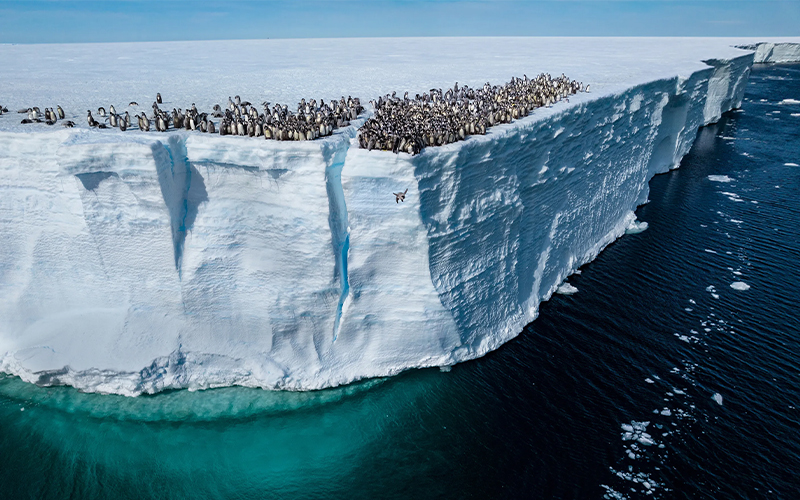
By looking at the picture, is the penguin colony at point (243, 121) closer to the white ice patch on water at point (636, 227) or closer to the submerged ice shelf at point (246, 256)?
the submerged ice shelf at point (246, 256)

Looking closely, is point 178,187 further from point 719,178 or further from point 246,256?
point 719,178

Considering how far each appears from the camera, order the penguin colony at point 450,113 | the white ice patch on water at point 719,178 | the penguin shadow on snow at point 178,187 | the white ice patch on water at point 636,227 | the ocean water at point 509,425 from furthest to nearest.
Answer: the white ice patch on water at point 719,178 < the white ice patch on water at point 636,227 < the penguin colony at point 450,113 < the penguin shadow on snow at point 178,187 < the ocean water at point 509,425

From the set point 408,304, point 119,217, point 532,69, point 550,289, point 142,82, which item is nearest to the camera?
point 119,217

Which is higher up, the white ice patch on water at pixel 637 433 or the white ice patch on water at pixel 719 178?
the white ice patch on water at pixel 637 433

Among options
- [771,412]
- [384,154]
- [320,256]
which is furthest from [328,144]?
[771,412]

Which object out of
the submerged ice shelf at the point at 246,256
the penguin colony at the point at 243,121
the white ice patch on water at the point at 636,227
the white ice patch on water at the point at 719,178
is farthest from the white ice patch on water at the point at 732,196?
the penguin colony at the point at 243,121

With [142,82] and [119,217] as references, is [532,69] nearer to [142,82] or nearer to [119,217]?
[142,82]
